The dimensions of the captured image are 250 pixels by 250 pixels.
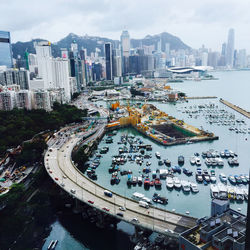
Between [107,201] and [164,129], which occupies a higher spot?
[107,201]

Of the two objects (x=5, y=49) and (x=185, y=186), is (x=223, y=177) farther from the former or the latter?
(x=5, y=49)

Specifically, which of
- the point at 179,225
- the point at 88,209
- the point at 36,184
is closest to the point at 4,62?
the point at 36,184

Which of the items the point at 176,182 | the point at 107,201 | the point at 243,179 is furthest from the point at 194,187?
the point at 107,201

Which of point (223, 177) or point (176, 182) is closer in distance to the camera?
point (176, 182)

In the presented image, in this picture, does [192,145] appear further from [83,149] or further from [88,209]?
[88,209]

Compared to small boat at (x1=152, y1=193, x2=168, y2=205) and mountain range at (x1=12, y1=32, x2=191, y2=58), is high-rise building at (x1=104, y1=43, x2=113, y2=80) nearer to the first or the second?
mountain range at (x1=12, y1=32, x2=191, y2=58)

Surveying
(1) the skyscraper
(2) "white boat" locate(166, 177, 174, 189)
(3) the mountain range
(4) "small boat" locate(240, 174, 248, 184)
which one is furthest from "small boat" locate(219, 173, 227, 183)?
(3) the mountain range

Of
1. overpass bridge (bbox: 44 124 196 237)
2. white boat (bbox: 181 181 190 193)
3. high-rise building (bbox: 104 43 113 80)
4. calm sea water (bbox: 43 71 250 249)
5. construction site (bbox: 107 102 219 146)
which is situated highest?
high-rise building (bbox: 104 43 113 80)
